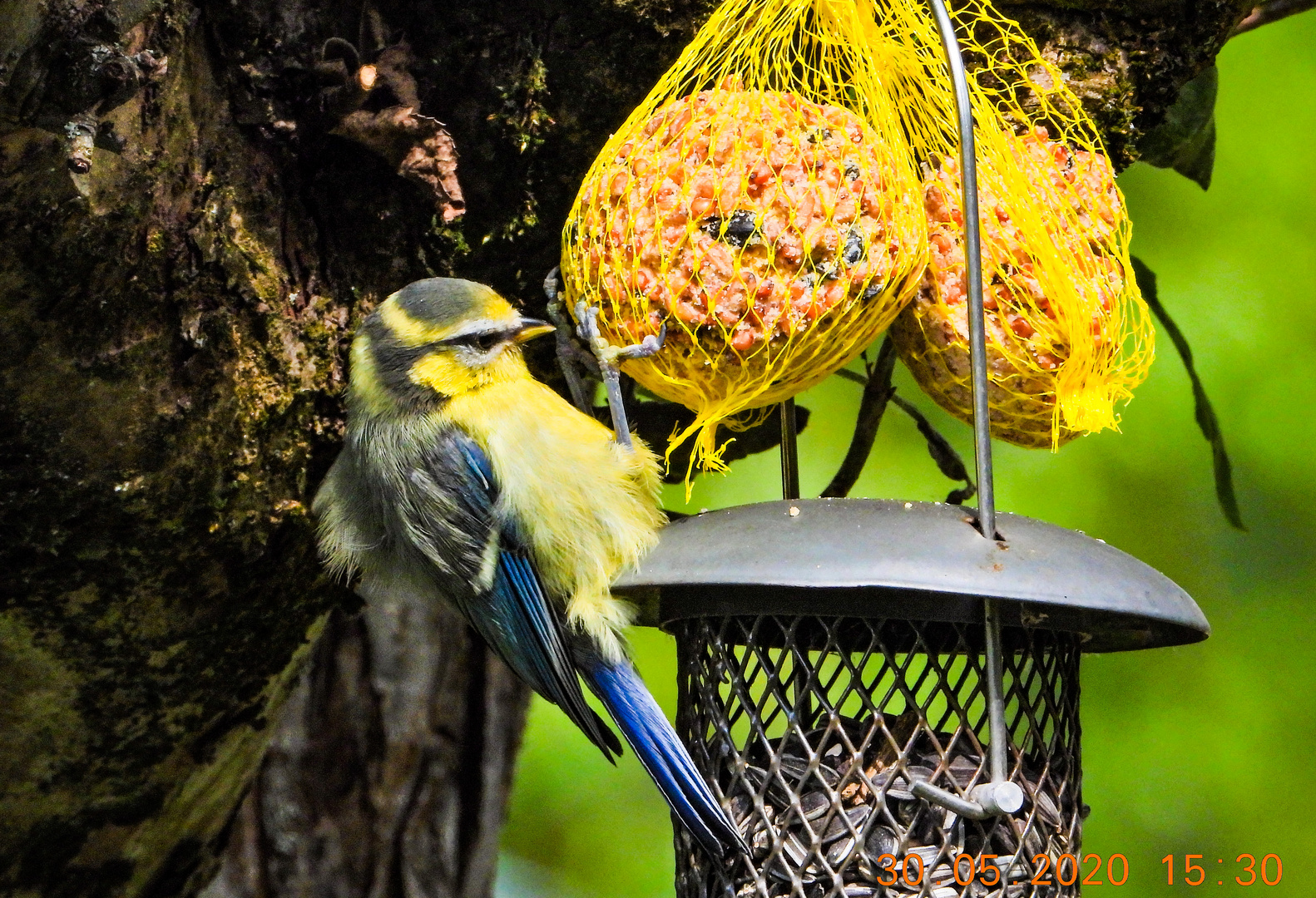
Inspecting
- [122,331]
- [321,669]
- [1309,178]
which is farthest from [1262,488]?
[122,331]

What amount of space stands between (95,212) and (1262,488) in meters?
3.26

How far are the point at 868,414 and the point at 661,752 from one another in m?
0.83

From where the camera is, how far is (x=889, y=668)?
1810 mm

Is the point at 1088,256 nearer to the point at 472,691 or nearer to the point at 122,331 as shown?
the point at 122,331

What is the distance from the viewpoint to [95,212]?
6.04 feet

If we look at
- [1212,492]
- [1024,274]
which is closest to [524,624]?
[1024,274]

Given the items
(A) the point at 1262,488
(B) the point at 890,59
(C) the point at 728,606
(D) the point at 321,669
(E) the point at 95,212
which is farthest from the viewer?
(A) the point at 1262,488

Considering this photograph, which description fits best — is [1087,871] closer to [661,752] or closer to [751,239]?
[661,752]

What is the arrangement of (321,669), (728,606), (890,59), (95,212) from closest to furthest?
(728,606) → (95,212) → (890,59) → (321,669)

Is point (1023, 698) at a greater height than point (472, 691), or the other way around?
point (1023, 698)

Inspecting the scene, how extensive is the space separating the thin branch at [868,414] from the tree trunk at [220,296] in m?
0.59

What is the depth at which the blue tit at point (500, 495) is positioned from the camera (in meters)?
2.15
